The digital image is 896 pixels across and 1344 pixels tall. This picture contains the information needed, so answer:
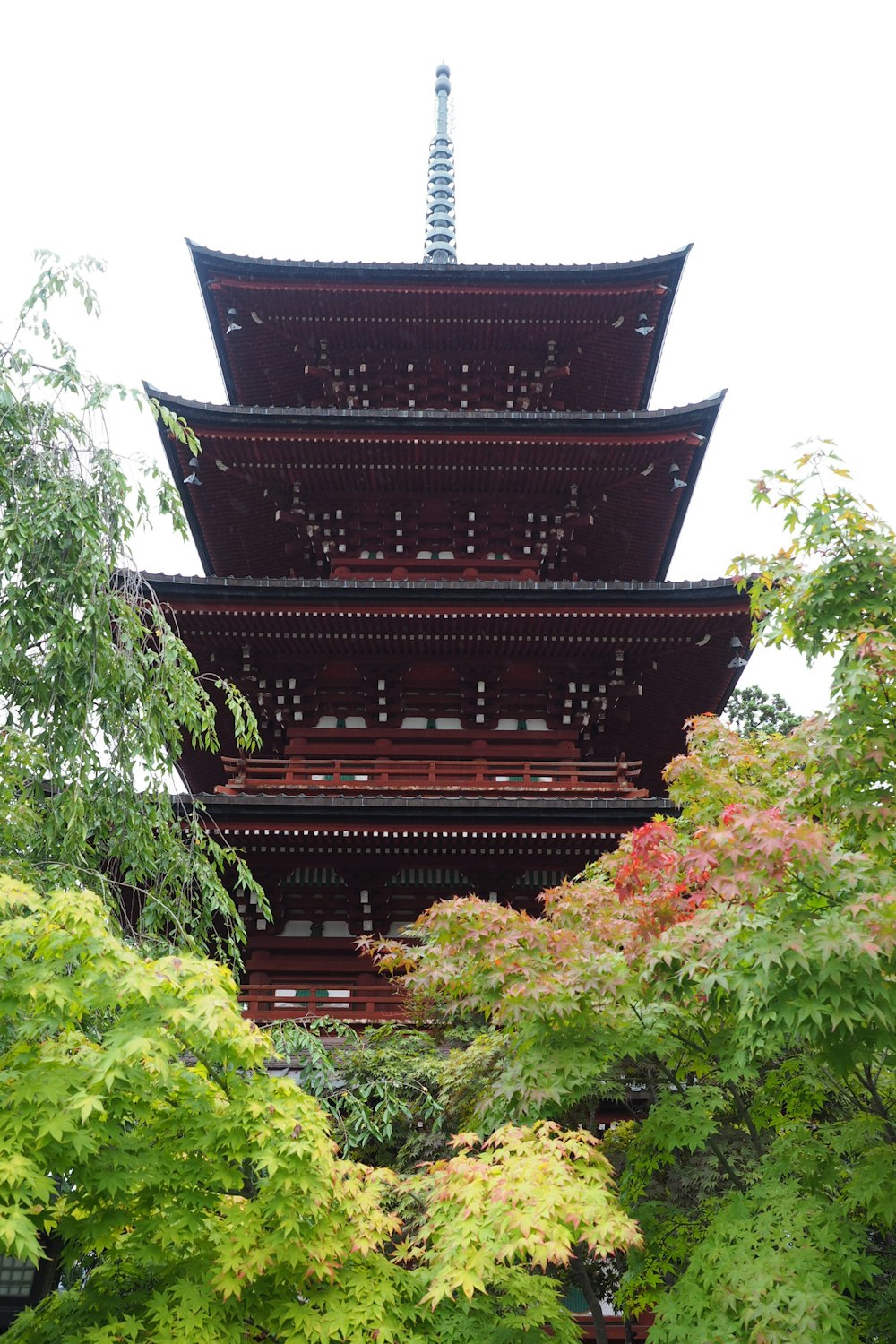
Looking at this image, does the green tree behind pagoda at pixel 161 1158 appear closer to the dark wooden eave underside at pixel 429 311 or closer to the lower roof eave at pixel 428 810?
the lower roof eave at pixel 428 810

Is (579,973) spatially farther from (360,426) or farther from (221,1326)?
(360,426)

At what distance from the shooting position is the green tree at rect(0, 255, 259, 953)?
8109 mm

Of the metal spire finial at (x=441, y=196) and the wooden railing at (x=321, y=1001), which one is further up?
the metal spire finial at (x=441, y=196)

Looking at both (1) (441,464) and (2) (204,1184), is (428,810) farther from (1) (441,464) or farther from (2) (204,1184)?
(2) (204,1184)

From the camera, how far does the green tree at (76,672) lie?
26.6 ft

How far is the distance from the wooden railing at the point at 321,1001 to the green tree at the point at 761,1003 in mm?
3959

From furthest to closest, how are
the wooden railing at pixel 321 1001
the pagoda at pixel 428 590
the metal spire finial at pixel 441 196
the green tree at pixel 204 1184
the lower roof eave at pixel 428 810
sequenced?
the metal spire finial at pixel 441 196, the pagoda at pixel 428 590, the lower roof eave at pixel 428 810, the wooden railing at pixel 321 1001, the green tree at pixel 204 1184

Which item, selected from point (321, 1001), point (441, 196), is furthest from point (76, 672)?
point (441, 196)

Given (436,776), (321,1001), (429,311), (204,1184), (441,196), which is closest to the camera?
(204,1184)

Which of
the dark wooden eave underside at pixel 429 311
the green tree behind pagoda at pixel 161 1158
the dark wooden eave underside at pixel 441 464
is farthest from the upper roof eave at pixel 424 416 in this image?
the green tree behind pagoda at pixel 161 1158

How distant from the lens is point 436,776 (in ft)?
51.1

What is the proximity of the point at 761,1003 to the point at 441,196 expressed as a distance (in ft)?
81.6

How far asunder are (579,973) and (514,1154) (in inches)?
52.9

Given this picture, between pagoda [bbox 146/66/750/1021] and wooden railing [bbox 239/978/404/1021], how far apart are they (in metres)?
0.06
